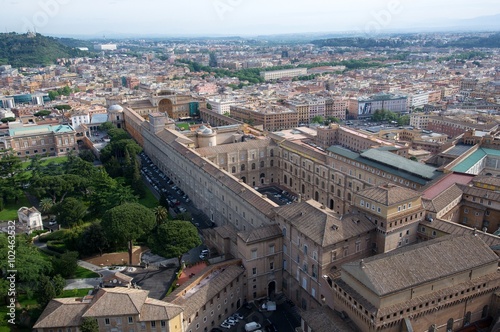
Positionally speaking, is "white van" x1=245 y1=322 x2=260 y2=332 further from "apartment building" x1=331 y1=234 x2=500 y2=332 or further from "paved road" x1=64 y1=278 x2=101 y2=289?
"paved road" x1=64 y1=278 x2=101 y2=289

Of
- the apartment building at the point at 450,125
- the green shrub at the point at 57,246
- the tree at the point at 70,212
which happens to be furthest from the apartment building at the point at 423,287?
the apartment building at the point at 450,125

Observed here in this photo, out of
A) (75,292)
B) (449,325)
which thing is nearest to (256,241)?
(449,325)

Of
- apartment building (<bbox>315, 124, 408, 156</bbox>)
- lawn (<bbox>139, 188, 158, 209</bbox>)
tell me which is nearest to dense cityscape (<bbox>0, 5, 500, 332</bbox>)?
lawn (<bbox>139, 188, 158, 209</bbox>)

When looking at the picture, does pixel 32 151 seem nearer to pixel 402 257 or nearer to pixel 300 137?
pixel 300 137

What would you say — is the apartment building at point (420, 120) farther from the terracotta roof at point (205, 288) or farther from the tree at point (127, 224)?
the tree at point (127, 224)

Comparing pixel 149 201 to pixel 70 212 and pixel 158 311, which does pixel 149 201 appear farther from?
pixel 158 311

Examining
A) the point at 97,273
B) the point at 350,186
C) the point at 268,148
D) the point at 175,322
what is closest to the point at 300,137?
the point at 268,148
